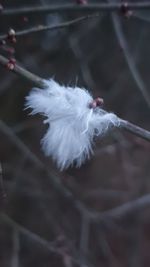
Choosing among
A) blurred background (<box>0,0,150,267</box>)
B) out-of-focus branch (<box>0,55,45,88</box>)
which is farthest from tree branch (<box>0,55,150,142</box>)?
blurred background (<box>0,0,150,267</box>)

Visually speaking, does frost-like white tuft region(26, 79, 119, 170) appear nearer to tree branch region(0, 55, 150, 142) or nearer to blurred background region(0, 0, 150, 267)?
tree branch region(0, 55, 150, 142)

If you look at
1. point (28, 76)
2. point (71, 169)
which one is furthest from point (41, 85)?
point (71, 169)

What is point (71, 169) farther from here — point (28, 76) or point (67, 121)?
point (28, 76)

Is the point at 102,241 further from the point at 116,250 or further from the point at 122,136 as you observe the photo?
the point at 122,136

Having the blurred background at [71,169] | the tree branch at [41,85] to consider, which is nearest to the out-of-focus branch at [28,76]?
the tree branch at [41,85]

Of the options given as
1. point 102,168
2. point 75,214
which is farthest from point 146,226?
point 75,214

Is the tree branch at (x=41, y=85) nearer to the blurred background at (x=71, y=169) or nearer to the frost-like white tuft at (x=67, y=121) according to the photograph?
the frost-like white tuft at (x=67, y=121)
